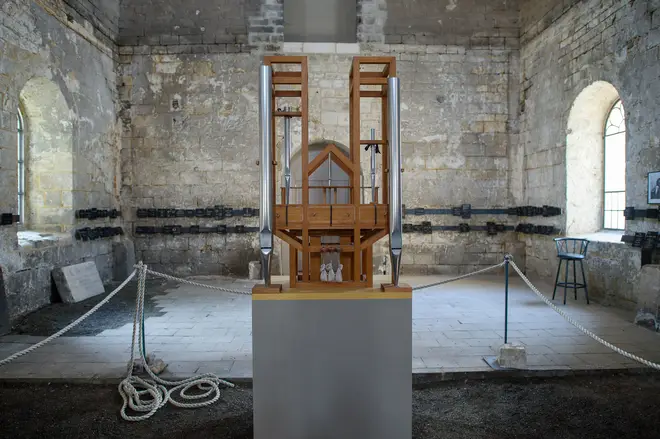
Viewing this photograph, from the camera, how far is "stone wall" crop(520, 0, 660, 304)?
197 inches

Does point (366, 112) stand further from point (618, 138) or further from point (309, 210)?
point (309, 210)

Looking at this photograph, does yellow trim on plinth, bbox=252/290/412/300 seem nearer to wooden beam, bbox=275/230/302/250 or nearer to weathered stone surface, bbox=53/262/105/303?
wooden beam, bbox=275/230/302/250

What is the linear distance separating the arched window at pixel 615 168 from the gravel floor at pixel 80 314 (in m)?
6.40

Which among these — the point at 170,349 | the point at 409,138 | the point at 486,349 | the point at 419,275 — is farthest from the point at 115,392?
the point at 409,138

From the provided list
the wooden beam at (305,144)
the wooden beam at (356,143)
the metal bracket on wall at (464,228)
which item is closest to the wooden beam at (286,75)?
the wooden beam at (305,144)

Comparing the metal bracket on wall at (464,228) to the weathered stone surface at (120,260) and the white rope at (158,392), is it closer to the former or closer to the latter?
the weathered stone surface at (120,260)

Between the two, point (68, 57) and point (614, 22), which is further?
point (68, 57)

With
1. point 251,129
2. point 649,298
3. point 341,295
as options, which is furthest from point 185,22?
point 649,298

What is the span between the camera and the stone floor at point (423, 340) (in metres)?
3.51

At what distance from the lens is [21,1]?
5121 millimetres

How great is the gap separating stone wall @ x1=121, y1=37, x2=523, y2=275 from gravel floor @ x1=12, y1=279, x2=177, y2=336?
6.64 ft

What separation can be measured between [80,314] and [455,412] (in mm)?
4539

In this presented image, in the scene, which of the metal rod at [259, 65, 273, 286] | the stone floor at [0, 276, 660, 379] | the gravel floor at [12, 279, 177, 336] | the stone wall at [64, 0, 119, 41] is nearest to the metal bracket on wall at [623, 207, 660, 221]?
the stone floor at [0, 276, 660, 379]

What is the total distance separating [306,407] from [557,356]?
8.25 feet
